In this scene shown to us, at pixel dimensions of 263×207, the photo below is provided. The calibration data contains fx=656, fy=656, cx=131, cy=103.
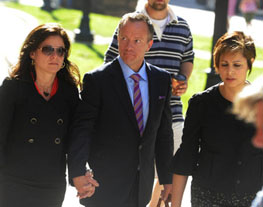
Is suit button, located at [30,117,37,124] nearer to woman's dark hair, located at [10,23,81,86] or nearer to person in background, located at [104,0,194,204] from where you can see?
woman's dark hair, located at [10,23,81,86]

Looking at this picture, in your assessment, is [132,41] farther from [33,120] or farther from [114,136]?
[33,120]

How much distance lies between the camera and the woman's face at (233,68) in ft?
14.4

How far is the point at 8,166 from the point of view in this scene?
4645 mm

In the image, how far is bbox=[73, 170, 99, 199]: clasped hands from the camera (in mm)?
4391

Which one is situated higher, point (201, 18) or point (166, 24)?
point (166, 24)

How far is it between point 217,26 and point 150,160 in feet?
20.1

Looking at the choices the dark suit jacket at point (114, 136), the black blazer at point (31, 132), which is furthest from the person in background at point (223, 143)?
the black blazer at point (31, 132)

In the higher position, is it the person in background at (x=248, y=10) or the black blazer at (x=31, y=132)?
the black blazer at (x=31, y=132)

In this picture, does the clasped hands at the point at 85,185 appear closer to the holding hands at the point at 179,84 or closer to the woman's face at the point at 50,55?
the woman's face at the point at 50,55

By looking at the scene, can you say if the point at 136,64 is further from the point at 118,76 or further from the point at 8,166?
the point at 8,166

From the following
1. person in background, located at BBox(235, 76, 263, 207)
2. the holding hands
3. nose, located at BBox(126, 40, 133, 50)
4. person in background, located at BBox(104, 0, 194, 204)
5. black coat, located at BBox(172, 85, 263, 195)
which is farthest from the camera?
person in background, located at BBox(104, 0, 194, 204)

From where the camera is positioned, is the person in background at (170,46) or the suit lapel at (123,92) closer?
the suit lapel at (123,92)

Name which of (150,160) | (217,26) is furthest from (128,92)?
(217,26)

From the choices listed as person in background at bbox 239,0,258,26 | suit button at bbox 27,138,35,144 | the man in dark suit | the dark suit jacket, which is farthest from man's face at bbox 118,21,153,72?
person in background at bbox 239,0,258,26
